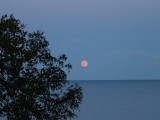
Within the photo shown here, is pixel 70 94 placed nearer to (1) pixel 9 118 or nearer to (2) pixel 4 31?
(1) pixel 9 118

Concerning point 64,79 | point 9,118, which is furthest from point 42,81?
point 9,118

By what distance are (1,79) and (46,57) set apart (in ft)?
11.4

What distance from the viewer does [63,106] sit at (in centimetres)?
2608

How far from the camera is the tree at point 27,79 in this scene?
24219mm

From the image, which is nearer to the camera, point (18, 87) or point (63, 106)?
point (18, 87)

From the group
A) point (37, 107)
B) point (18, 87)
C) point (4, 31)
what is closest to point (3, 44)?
point (4, 31)

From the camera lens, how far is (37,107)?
24.9 m

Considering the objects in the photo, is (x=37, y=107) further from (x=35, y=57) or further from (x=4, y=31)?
(x=4, y=31)

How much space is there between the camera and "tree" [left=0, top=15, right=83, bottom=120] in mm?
24219

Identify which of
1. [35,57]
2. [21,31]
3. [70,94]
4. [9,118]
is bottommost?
[9,118]

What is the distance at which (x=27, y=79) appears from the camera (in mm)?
24562

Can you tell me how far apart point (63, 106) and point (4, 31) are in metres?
6.42

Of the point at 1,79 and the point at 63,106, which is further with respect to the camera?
the point at 63,106

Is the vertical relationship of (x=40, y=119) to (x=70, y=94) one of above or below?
below
